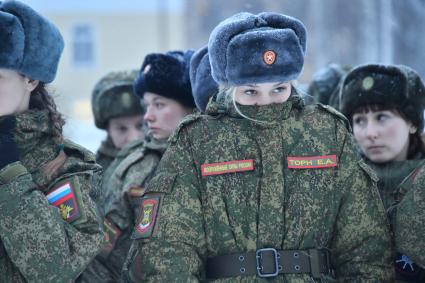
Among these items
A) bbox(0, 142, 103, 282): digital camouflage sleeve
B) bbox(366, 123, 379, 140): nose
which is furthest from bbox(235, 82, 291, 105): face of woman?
bbox(366, 123, 379, 140): nose

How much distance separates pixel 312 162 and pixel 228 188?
388 millimetres

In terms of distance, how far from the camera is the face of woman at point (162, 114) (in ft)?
16.0

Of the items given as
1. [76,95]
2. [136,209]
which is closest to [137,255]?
[136,209]

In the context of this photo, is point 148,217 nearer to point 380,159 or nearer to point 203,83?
point 203,83

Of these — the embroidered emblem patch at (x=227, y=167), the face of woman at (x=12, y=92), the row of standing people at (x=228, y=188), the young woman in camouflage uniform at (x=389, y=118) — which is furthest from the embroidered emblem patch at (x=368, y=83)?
the face of woman at (x=12, y=92)

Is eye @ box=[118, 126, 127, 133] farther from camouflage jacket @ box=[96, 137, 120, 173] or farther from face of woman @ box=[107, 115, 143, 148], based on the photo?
camouflage jacket @ box=[96, 137, 120, 173]

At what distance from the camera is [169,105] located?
495 cm

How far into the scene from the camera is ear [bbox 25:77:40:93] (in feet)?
12.4


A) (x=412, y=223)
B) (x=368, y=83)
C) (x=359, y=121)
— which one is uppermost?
(x=368, y=83)

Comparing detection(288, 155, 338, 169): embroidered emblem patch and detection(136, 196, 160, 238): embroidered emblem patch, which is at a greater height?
detection(288, 155, 338, 169): embroidered emblem patch

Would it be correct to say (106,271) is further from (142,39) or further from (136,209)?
(142,39)

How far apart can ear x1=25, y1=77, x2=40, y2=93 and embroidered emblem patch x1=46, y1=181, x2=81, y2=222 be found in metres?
0.51

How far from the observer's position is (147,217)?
11.9 ft

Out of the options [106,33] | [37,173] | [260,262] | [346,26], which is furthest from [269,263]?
[106,33]
